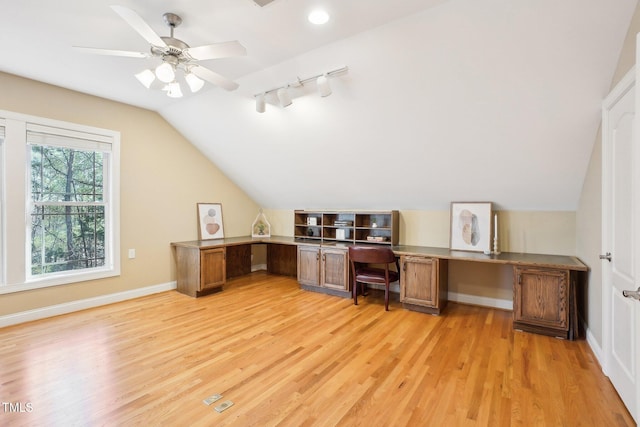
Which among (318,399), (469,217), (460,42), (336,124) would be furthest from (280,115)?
(318,399)

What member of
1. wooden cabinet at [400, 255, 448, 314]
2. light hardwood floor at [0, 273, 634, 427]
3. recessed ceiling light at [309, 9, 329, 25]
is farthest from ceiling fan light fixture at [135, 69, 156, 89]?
wooden cabinet at [400, 255, 448, 314]

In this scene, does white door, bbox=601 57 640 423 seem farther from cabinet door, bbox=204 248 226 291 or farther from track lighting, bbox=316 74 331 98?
cabinet door, bbox=204 248 226 291

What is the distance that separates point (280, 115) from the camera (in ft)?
12.4

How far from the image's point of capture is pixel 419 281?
375 cm

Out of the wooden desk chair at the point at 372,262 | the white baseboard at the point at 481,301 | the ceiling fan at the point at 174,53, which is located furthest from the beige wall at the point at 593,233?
the ceiling fan at the point at 174,53

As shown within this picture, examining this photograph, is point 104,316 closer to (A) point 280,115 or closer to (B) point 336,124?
(A) point 280,115

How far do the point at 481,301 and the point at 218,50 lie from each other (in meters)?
4.12

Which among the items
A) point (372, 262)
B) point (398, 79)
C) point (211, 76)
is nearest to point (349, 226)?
point (372, 262)

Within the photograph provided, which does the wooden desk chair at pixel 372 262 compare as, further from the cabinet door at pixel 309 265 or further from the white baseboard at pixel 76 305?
the white baseboard at pixel 76 305

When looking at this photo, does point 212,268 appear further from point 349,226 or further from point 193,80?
point 193,80

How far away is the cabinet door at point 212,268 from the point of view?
14.2ft

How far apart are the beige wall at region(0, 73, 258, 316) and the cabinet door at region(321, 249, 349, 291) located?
89.9 inches

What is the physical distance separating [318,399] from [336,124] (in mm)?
2752

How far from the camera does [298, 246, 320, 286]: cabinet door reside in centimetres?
462
